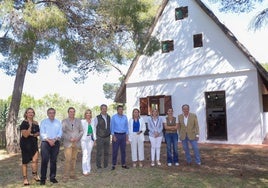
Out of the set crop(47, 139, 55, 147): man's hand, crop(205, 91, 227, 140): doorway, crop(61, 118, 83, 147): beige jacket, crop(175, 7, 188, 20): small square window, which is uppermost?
crop(175, 7, 188, 20): small square window

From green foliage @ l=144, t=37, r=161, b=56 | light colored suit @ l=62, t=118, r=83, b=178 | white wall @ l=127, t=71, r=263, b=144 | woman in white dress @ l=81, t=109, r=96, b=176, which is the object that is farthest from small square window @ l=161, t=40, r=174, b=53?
light colored suit @ l=62, t=118, r=83, b=178

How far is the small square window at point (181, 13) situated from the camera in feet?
47.2

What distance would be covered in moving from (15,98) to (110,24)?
4.59m

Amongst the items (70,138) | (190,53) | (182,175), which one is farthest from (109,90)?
(70,138)

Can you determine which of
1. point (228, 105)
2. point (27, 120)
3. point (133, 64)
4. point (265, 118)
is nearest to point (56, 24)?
point (27, 120)

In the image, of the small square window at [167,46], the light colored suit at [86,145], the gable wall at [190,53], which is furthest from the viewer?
the small square window at [167,46]

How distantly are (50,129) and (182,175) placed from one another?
3114mm

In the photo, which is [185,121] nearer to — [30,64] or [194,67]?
[194,67]

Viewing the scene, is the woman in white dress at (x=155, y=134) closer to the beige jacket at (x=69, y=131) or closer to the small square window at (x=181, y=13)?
the beige jacket at (x=69, y=131)

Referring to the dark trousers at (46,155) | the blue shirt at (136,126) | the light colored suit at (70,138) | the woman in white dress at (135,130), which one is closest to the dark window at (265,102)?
the woman in white dress at (135,130)

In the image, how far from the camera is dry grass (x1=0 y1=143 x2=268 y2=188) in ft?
22.8

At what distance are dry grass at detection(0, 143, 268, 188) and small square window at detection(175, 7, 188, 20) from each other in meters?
6.60

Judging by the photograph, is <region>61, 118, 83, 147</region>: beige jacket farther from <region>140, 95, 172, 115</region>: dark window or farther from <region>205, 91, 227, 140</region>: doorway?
<region>205, 91, 227, 140</region>: doorway

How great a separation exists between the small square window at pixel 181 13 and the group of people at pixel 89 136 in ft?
22.2
